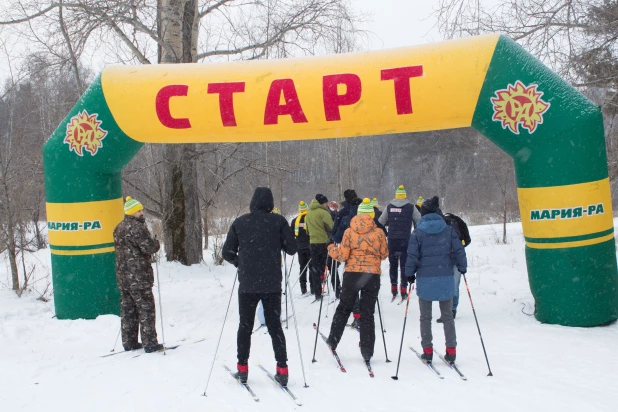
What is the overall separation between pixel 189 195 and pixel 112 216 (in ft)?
14.4

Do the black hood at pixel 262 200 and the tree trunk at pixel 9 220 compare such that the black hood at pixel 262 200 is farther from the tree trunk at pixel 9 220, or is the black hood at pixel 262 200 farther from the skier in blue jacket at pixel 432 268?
the tree trunk at pixel 9 220

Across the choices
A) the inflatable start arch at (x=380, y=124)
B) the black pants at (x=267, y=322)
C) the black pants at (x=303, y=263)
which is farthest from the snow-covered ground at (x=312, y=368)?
the black pants at (x=303, y=263)

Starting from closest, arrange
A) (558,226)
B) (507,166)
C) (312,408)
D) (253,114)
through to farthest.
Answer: (312,408), (558,226), (253,114), (507,166)

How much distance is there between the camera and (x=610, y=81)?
32.8ft

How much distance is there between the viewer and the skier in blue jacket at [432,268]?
17.6 feet

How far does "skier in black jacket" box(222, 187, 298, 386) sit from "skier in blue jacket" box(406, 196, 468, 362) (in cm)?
141

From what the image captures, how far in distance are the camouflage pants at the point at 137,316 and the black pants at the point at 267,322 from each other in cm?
163

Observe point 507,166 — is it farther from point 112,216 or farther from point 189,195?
point 112,216

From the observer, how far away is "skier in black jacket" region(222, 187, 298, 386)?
480 cm

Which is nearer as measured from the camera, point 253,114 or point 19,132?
point 253,114

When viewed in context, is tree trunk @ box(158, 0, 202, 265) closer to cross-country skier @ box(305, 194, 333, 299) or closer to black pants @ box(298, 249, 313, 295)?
black pants @ box(298, 249, 313, 295)

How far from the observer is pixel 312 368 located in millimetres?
5363

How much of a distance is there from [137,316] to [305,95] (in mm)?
3557

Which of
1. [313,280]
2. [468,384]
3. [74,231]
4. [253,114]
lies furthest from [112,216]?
[468,384]
